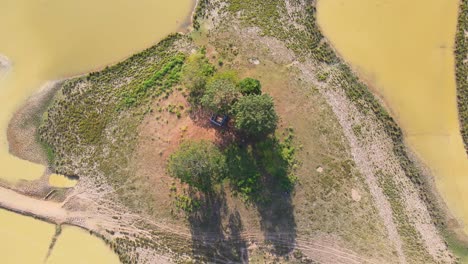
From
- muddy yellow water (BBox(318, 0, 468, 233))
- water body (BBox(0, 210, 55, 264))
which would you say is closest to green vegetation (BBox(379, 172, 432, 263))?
muddy yellow water (BBox(318, 0, 468, 233))

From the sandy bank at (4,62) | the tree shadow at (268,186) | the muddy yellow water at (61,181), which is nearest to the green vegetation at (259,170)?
the tree shadow at (268,186)

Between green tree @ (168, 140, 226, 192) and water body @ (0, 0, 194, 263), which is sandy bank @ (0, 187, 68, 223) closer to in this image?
water body @ (0, 0, 194, 263)

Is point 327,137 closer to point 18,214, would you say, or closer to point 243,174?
point 243,174

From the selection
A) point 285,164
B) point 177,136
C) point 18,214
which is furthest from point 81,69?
point 285,164

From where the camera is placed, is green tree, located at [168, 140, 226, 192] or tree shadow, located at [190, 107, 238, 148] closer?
green tree, located at [168, 140, 226, 192]

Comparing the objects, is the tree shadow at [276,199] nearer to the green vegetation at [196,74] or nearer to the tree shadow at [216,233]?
the tree shadow at [216,233]

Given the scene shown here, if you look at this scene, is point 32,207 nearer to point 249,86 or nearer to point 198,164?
point 198,164
